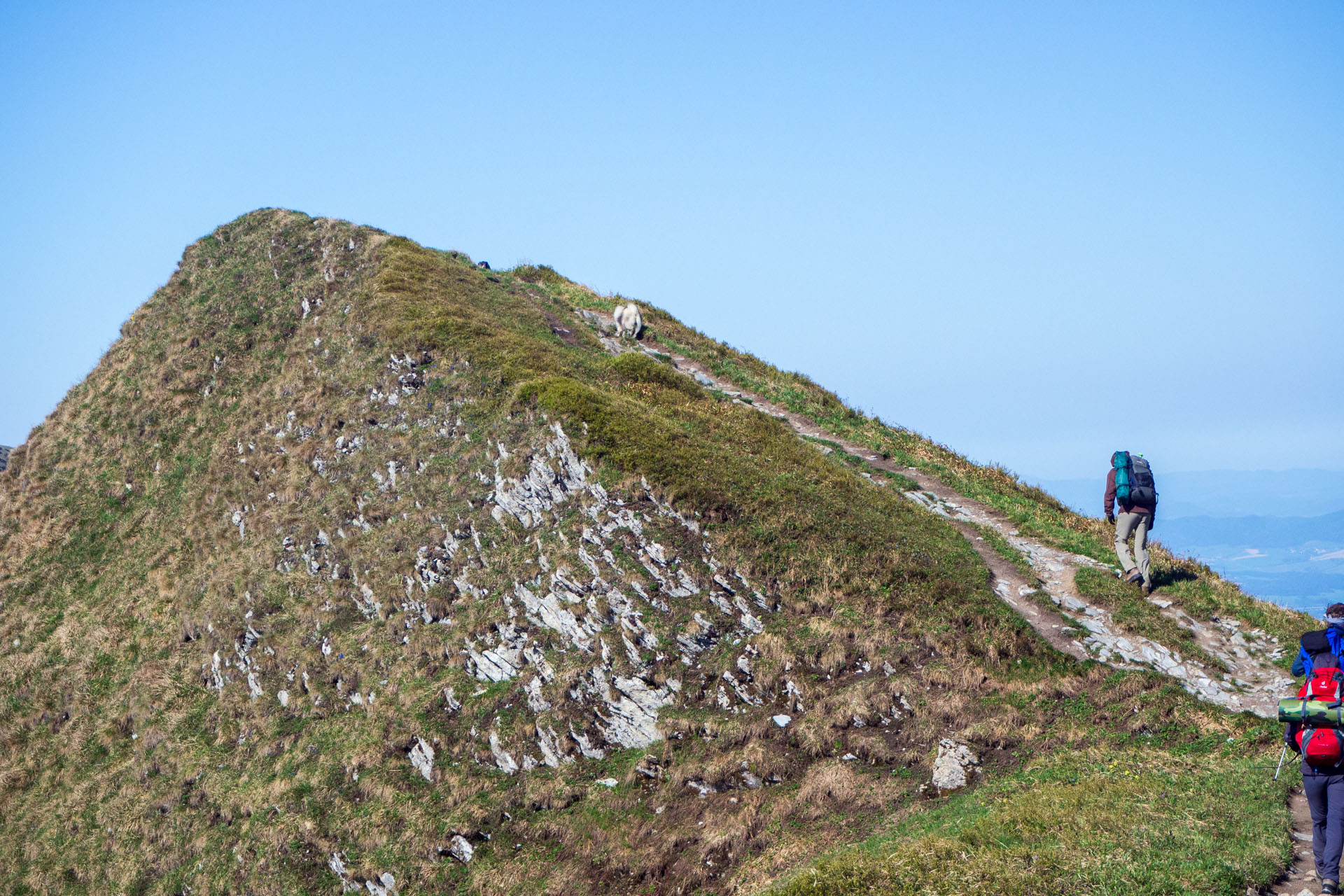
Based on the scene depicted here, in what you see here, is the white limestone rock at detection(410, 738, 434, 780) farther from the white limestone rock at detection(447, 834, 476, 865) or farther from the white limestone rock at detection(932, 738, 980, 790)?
the white limestone rock at detection(932, 738, 980, 790)

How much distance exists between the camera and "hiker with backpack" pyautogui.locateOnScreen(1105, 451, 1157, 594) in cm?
2155

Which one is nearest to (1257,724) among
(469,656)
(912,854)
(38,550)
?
(912,854)

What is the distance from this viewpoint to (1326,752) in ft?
32.8

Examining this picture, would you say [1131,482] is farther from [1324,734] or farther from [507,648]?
[507,648]

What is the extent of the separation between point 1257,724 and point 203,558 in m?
38.8

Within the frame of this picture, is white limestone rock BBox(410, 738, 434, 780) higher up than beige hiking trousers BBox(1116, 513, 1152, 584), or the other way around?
beige hiking trousers BBox(1116, 513, 1152, 584)

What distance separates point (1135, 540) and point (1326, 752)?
44.5ft

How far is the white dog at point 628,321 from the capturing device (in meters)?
49.2

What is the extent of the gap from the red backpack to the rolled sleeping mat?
50 millimetres

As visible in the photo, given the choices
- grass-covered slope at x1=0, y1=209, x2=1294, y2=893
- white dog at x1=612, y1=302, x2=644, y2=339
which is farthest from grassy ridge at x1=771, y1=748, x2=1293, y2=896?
white dog at x1=612, y1=302, x2=644, y2=339

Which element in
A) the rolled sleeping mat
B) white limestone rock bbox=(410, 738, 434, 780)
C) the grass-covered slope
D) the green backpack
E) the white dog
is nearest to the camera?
the rolled sleeping mat

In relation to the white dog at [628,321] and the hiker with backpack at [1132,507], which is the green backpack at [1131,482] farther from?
the white dog at [628,321]

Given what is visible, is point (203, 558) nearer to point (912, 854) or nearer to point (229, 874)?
point (229, 874)

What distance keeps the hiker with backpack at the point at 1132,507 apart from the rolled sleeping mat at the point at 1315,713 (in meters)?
11.5
